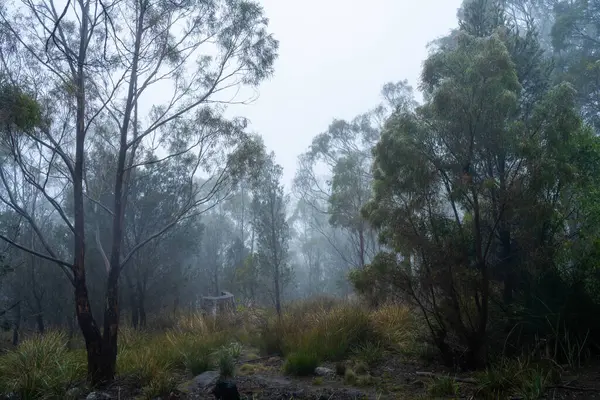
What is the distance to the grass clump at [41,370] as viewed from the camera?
7.90m

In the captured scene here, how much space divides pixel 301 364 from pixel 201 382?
5.87ft

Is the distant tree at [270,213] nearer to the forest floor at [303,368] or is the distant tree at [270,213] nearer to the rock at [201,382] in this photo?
the forest floor at [303,368]

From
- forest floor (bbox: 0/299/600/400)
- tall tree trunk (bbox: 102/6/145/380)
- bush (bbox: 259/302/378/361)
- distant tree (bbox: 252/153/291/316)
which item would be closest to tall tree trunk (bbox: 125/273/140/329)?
distant tree (bbox: 252/153/291/316)

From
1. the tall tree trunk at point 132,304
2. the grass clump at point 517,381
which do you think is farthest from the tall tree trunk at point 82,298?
the tall tree trunk at point 132,304

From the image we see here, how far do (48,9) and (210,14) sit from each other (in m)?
3.14

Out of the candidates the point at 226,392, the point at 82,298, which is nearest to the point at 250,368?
the point at 226,392

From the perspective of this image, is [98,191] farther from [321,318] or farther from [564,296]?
[564,296]

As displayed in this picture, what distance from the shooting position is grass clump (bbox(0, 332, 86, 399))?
25.9 feet

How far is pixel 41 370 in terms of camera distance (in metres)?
8.43

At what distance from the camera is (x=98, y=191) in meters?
13.2

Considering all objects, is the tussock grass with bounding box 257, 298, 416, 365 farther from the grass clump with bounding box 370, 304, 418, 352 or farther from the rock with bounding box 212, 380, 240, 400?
the rock with bounding box 212, 380, 240, 400

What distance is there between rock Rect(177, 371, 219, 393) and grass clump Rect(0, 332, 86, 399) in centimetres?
182

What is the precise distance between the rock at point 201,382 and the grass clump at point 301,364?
1310 millimetres

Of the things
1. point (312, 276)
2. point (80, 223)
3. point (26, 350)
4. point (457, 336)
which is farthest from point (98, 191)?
point (312, 276)
